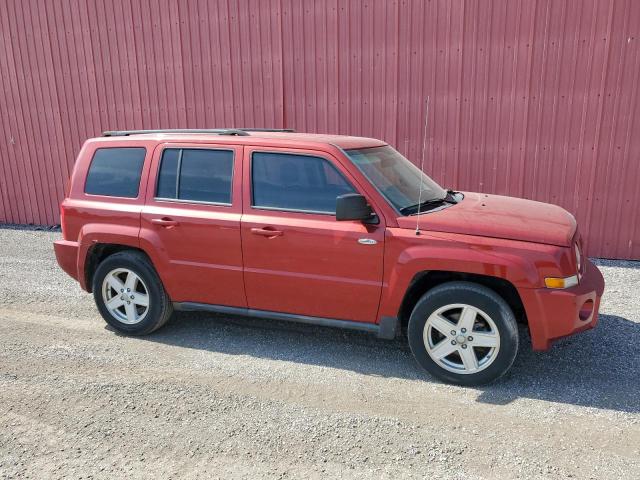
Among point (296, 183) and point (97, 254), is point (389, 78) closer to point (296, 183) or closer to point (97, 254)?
point (296, 183)

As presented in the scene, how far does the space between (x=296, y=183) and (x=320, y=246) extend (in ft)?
1.90

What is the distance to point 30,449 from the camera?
10.0ft

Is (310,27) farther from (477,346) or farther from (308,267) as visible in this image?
(477,346)

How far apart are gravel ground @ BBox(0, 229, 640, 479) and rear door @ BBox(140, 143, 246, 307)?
0.59 meters

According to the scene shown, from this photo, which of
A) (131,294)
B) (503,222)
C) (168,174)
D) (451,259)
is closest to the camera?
(451,259)

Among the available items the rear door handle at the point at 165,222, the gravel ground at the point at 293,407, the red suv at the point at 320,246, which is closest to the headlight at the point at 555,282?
the red suv at the point at 320,246

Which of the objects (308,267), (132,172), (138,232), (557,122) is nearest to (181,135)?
(132,172)

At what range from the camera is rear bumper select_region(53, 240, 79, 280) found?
4.80 m

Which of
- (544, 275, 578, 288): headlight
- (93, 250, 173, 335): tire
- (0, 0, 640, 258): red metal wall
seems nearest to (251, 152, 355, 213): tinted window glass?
(93, 250, 173, 335): tire

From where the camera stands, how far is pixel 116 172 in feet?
15.2

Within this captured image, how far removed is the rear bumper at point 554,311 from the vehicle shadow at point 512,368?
1.35 ft

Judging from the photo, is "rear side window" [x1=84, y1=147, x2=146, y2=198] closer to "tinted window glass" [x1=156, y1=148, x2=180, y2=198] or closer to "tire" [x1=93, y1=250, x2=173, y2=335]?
"tinted window glass" [x1=156, y1=148, x2=180, y2=198]

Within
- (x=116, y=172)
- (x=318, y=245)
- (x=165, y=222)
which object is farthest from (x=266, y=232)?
(x=116, y=172)

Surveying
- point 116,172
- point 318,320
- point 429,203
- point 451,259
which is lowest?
point 318,320
